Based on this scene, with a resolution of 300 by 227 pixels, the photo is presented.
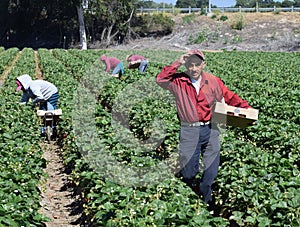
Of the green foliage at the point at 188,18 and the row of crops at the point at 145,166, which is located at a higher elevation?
the green foliage at the point at 188,18

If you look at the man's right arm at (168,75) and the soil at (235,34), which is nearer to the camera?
the man's right arm at (168,75)

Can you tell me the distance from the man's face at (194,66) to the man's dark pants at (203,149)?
61 centimetres

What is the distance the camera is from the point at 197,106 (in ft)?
18.1

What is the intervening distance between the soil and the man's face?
130 ft

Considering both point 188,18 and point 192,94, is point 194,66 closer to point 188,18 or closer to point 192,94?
point 192,94

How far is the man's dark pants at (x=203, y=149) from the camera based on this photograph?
5.57 meters

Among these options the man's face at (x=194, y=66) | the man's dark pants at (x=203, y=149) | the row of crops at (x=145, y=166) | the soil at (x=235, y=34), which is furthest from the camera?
the soil at (x=235, y=34)

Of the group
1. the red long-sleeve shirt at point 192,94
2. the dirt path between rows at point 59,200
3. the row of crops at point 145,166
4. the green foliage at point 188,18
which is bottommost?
the dirt path between rows at point 59,200

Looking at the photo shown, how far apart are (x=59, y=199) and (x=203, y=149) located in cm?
244

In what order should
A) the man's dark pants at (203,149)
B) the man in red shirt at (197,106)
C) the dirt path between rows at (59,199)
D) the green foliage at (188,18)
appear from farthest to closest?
the green foliage at (188,18) < the dirt path between rows at (59,199) < the man's dark pants at (203,149) < the man in red shirt at (197,106)

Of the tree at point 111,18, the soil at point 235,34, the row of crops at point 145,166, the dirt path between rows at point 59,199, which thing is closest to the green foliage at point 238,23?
the soil at point 235,34

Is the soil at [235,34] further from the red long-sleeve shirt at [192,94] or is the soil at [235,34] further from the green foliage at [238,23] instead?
the red long-sleeve shirt at [192,94]

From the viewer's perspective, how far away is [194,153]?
563cm

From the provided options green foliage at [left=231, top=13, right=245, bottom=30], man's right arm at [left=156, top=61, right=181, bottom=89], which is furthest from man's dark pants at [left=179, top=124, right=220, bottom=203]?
green foliage at [left=231, top=13, right=245, bottom=30]
